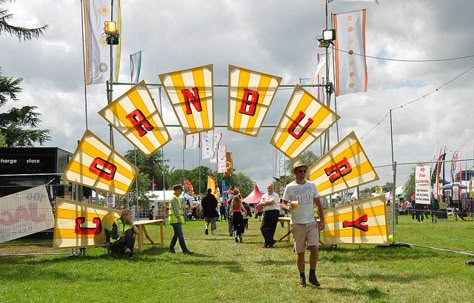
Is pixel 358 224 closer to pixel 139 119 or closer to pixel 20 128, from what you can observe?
pixel 139 119

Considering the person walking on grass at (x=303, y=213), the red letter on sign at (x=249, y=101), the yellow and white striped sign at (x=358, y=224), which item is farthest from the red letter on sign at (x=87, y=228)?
the person walking on grass at (x=303, y=213)

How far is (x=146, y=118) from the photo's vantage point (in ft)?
38.3

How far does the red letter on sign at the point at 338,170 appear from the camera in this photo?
11438 mm

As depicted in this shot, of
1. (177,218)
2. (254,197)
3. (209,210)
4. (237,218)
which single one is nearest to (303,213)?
(177,218)

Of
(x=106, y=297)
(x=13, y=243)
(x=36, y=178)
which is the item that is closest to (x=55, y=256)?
(x=36, y=178)

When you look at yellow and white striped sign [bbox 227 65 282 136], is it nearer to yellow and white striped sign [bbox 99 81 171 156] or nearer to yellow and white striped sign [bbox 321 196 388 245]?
yellow and white striped sign [bbox 99 81 171 156]

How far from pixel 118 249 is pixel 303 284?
5.39 metres

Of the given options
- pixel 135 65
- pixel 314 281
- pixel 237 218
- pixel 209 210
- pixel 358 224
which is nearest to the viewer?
pixel 314 281

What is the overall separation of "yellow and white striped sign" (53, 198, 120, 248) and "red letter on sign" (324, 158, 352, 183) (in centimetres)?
487

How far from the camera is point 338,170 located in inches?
453

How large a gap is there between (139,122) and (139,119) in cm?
7

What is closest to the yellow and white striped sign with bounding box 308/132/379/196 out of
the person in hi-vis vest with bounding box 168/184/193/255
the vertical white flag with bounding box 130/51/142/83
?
the person in hi-vis vest with bounding box 168/184/193/255

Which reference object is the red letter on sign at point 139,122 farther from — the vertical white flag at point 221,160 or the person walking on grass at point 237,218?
the vertical white flag at point 221,160

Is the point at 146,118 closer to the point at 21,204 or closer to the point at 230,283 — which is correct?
the point at 21,204
